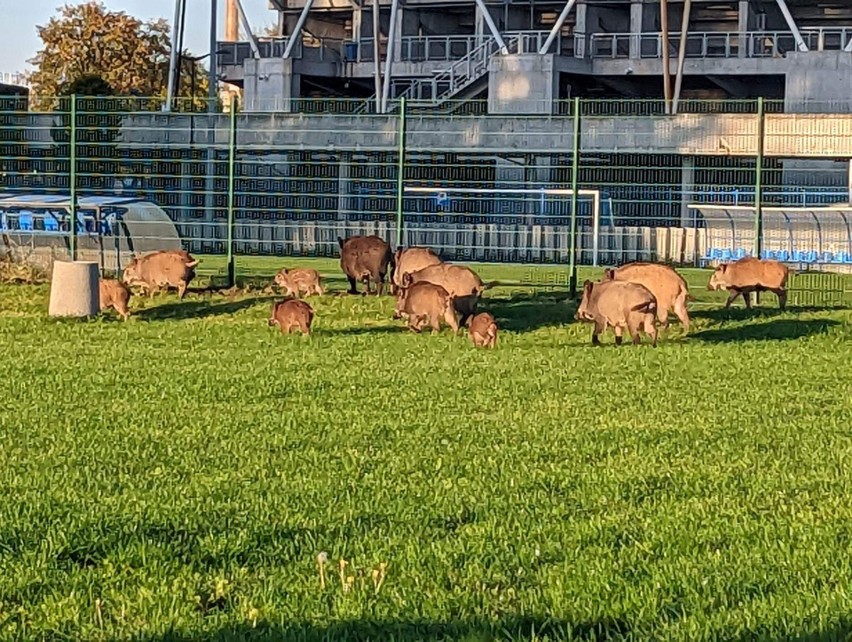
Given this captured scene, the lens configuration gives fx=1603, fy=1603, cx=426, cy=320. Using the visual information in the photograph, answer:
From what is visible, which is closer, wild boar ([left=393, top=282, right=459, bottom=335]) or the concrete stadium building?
wild boar ([left=393, top=282, right=459, bottom=335])

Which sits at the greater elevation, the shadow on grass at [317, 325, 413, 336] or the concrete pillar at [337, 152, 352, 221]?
the concrete pillar at [337, 152, 352, 221]

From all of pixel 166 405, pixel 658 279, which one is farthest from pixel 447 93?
pixel 166 405

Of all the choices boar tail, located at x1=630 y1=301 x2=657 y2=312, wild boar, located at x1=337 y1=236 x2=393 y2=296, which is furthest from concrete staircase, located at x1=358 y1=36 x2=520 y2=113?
boar tail, located at x1=630 y1=301 x2=657 y2=312

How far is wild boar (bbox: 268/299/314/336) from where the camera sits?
16.9m

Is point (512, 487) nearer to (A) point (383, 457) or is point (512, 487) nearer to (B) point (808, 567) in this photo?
(A) point (383, 457)

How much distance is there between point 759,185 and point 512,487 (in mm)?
14046

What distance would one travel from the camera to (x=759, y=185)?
2131 centimetres

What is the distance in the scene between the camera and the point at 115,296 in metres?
18.8

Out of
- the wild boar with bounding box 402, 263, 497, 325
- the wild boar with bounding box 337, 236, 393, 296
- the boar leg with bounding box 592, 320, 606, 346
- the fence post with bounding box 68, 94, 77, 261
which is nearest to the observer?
the boar leg with bounding box 592, 320, 606, 346

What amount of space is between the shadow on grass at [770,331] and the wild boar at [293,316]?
411 cm

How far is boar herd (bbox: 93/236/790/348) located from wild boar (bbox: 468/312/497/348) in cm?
1

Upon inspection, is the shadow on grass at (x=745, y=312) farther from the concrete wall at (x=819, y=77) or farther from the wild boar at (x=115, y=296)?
the concrete wall at (x=819, y=77)

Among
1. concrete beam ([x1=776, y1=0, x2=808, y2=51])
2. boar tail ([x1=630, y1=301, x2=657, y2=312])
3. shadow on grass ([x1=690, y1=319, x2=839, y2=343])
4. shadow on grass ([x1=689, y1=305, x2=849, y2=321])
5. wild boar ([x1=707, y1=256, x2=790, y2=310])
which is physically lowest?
shadow on grass ([x1=690, y1=319, x2=839, y2=343])

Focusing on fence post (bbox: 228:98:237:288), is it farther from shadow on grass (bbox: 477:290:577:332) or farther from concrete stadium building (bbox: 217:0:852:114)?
concrete stadium building (bbox: 217:0:852:114)
